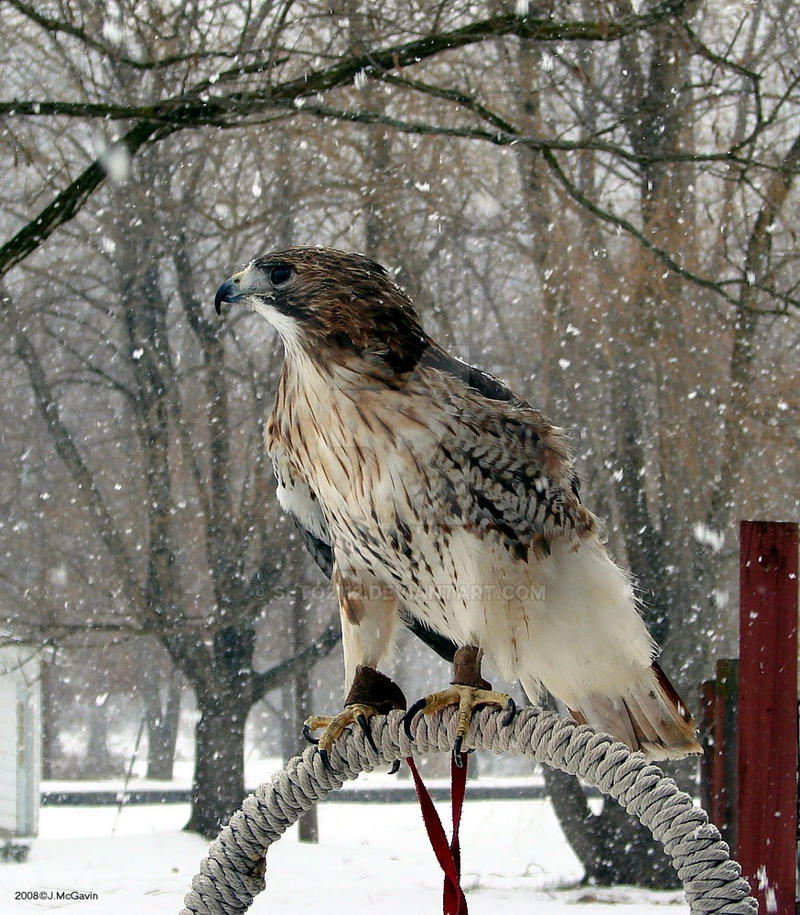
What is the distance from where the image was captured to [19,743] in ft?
9.96

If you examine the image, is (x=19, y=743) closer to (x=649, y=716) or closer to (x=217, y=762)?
(x=217, y=762)

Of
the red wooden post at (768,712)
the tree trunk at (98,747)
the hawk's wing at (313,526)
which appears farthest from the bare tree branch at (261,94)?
the tree trunk at (98,747)

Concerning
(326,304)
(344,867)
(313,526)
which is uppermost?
(326,304)

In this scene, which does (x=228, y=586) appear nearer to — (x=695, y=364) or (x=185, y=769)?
(x=185, y=769)

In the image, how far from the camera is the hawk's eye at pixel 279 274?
3.11ft

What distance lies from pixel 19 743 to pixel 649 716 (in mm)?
2530

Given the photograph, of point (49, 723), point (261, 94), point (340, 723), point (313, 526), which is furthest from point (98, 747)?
point (340, 723)

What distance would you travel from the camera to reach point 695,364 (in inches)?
111

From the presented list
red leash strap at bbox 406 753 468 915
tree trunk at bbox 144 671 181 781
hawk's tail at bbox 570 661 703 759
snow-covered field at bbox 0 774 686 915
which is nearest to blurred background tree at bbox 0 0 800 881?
snow-covered field at bbox 0 774 686 915

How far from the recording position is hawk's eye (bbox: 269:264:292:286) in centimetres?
95

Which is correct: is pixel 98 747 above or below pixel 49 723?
below

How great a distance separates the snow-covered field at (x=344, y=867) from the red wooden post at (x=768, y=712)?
1270 mm

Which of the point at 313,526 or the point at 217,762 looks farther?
the point at 217,762

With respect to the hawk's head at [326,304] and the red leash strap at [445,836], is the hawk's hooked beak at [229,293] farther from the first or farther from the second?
the red leash strap at [445,836]
